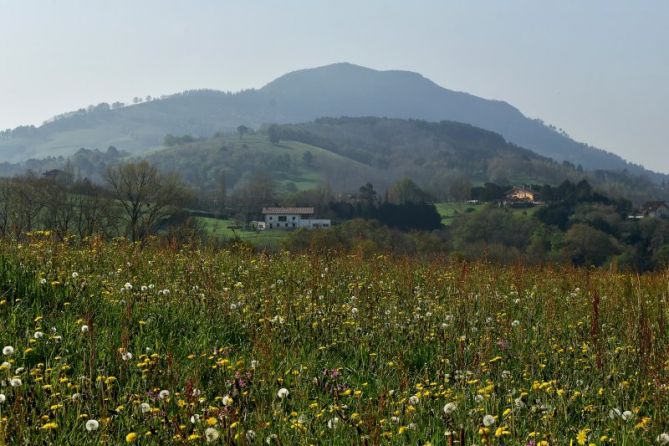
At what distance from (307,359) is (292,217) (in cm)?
11303

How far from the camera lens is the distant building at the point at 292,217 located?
111125 millimetres

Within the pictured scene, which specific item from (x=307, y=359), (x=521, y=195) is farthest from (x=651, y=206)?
(x=307, y=359)

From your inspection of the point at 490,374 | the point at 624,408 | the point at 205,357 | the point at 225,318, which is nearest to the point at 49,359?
the point at 205,357

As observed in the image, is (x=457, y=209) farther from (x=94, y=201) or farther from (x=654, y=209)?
(x=94, y=201)

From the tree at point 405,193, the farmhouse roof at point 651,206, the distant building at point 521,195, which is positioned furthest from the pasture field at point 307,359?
the distant building at point 521,195

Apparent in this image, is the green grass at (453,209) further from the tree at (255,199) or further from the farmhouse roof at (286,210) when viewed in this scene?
the tree at (255,199)

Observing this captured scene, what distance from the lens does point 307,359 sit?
5.97 meters

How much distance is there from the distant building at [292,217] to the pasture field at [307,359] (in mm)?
98058

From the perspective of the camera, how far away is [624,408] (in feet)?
16.1

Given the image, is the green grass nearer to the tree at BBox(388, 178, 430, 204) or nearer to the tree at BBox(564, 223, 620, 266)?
the tree at BBox(388, 178, 430, 204)

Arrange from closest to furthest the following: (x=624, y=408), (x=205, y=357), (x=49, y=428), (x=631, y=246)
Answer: (x=49, y=428) < (x=624, y=408) < (x=205, y=357) < (x=631, y=246)

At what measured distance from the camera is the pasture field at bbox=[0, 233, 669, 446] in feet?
13.5

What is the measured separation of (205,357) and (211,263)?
5.04 m

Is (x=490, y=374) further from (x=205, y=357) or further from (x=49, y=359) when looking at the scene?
(x=49, y=359)
